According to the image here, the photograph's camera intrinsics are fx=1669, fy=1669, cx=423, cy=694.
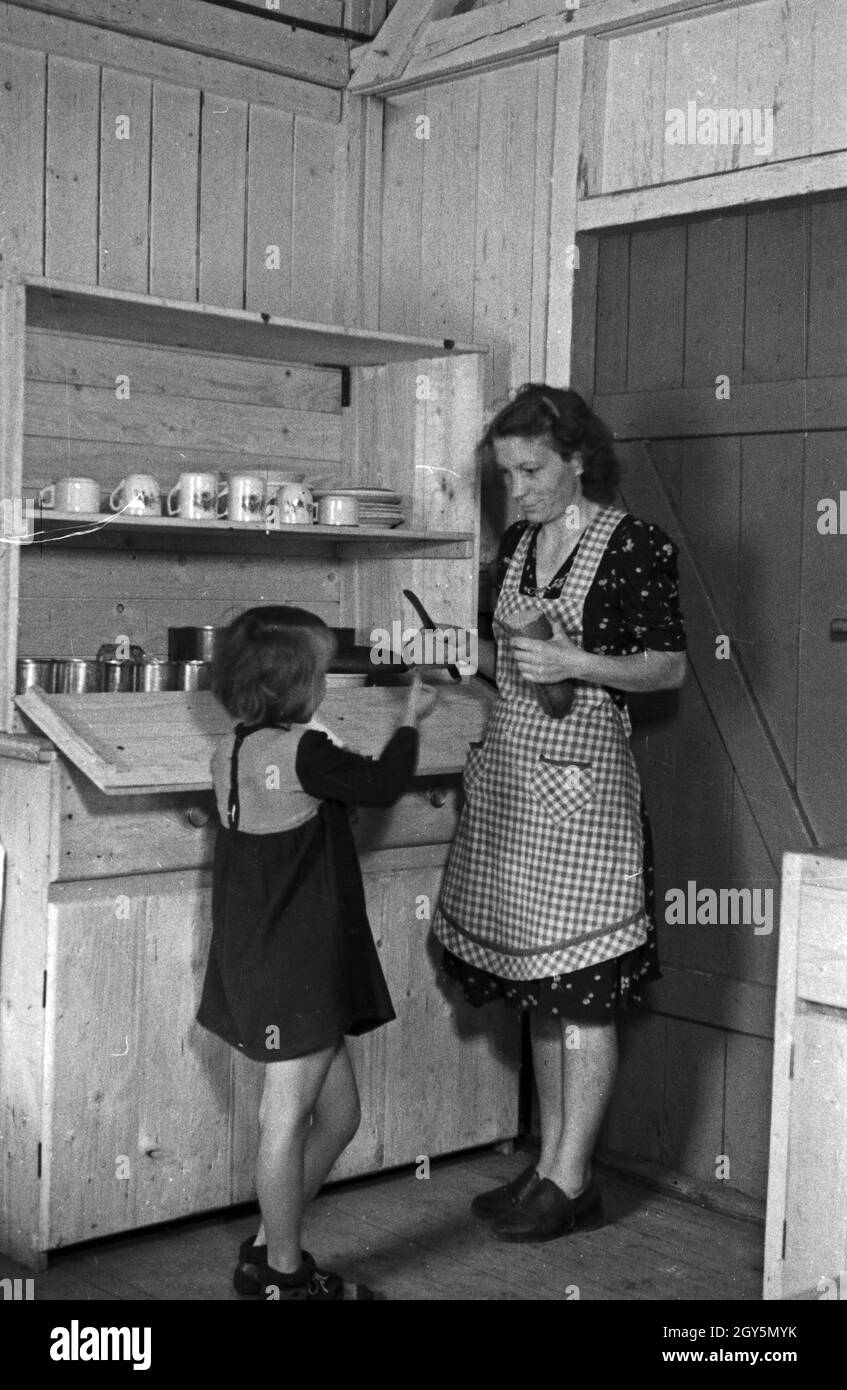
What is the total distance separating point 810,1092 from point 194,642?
5.07 ft

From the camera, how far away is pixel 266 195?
391 centimetres

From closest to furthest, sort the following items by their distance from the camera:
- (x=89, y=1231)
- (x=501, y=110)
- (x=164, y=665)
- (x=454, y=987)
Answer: (x=89, y=1231)
(x=164, y=665)
(x=454, y=987)
(x=501, y=110)

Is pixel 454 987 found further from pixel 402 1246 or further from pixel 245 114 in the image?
pixel 245 114

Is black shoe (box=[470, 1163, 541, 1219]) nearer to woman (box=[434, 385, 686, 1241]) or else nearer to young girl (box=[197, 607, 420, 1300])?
woman (box=[434, 385, 686, 1241])

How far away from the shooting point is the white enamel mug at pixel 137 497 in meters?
3.32

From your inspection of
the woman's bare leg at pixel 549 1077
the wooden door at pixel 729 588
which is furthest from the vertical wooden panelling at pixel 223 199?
the woman's bare leg at pixel 549 1077

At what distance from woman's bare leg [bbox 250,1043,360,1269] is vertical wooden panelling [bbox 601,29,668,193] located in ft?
6.52

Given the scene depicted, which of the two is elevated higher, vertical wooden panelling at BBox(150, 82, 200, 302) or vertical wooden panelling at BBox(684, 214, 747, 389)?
vertical wooden panelling at BBox(150, 82, 200, 302)

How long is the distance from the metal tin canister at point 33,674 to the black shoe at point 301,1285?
1138 millimetres

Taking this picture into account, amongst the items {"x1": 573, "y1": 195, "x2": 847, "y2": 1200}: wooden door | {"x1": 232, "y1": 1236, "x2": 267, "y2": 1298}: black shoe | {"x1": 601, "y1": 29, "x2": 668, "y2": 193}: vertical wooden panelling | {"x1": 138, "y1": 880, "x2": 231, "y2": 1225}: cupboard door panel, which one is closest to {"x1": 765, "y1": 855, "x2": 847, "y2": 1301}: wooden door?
{"x1": 573, "y1": 195, "x2": 847, "y2": 1200}: wooden door

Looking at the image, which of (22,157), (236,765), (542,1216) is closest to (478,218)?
(22,157)

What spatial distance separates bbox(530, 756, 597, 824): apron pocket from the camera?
3.27m

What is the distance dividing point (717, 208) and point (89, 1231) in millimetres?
2365
